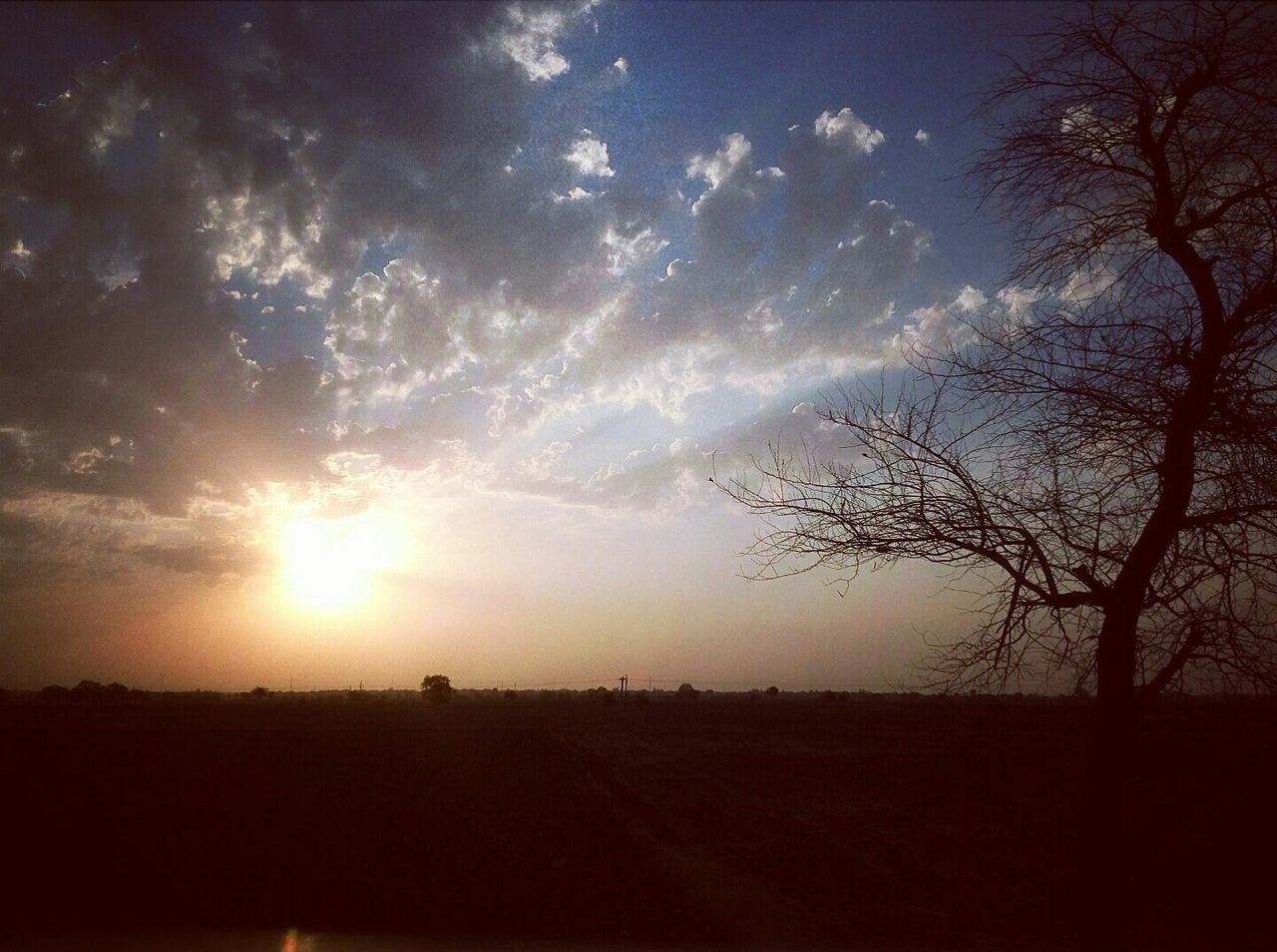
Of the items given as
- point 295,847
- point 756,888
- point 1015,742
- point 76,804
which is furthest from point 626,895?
point 1015,742

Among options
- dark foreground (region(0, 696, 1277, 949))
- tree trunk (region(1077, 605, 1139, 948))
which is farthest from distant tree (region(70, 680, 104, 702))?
tree trunk (region(1077, 605, 1139, 948))

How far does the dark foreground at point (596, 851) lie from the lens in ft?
33.0

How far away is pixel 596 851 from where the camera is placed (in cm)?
1384

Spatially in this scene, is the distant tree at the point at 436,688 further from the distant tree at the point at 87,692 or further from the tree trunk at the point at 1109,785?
the tree trunk at the point at 1109,785

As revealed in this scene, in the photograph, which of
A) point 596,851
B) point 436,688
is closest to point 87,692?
point 436,688

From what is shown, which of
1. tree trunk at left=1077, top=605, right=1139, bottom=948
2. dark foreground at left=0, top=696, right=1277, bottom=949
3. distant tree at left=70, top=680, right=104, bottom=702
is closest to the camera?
tree trunk at left=1077, top=605, right=1139, bottom=948

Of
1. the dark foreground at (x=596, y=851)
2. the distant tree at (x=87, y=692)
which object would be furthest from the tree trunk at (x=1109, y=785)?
the distant tree at (x=87, y=692)

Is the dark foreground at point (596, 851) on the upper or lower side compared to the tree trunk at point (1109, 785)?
lower

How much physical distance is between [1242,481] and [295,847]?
1374cm

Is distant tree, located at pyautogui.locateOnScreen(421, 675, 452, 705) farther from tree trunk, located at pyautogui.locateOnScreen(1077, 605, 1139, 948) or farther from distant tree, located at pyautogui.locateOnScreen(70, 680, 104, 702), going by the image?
tree trunk, located at pyautogui.locateOnScreen(1077, 605, 1139, 948)

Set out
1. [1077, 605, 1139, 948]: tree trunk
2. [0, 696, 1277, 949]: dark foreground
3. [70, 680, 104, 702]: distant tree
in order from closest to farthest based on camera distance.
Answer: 1. [1077, 605, 1139, 948]: tree trunk
2. [0, 696, 1277, 949]: dark foreground
3. [70, 680, 104, 702]: distant tree

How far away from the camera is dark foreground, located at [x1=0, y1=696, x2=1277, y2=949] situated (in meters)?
10.0

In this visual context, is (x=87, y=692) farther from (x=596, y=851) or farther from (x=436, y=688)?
(x=596, y=851)

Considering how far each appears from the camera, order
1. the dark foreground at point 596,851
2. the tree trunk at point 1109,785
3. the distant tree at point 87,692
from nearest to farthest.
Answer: the tree trunk at point 1109,785 → the dark foreground at point 596,851 → the distant tree at point 87,692
